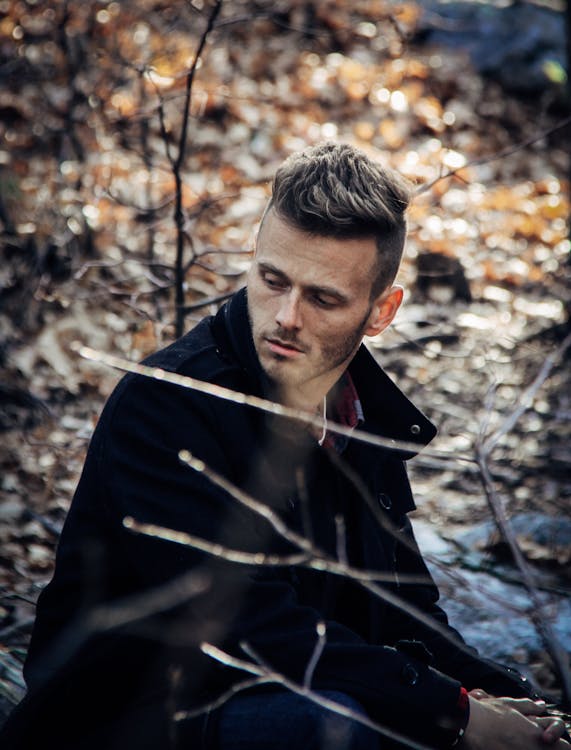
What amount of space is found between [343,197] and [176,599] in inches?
52.5

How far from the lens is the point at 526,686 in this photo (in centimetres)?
301

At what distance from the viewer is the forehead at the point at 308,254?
2.84 m

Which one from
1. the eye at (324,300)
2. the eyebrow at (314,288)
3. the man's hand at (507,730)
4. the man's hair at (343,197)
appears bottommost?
the man's hand at (507,730)

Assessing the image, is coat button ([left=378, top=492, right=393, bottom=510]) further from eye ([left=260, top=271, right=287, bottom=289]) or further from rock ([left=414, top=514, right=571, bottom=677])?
rock ([left=414, top=514, right=571, bottom=677])

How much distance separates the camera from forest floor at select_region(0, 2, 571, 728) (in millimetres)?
4703

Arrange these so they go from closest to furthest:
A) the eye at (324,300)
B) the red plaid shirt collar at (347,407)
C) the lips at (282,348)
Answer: the lips at (282,348)
the eye at (324,300)
the red plaid shirt collar at (347,407)

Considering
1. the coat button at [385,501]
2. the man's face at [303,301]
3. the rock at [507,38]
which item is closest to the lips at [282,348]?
the man's face at [303,301]

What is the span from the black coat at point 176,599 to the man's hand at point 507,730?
10cm

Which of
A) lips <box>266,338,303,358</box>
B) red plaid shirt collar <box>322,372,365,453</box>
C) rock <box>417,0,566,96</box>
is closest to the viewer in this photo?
lips <box>266,338,303,358</box>

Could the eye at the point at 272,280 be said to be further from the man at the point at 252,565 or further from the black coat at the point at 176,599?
the black coat at the point at 176,599

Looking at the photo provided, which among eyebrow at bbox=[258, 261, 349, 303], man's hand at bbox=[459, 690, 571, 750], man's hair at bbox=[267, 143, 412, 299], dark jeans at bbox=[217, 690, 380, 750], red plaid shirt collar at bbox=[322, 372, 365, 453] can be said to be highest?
man's hair at bbox=[267, 143, 412, 299]

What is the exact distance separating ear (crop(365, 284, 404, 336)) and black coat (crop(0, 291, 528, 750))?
2.03 feet

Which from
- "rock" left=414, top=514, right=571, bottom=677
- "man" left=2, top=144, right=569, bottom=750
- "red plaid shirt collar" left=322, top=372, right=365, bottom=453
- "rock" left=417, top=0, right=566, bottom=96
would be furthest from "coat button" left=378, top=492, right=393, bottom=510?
"rock" left=417, top=0, right=566, bottom=96

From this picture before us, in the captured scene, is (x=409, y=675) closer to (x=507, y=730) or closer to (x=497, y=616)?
(x=507, y=730)
